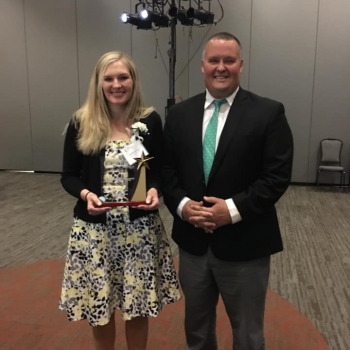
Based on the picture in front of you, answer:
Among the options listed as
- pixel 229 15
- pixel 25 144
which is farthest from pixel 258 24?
pixel 25 144

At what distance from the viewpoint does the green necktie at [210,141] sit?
1700 millimetres

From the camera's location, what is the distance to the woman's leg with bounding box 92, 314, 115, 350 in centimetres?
198

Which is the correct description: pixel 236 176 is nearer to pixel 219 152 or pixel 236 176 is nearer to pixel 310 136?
pixel 219 152

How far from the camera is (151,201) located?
5.82ft

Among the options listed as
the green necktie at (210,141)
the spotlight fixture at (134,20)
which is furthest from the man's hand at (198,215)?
the spotlight fixture at (134,20)

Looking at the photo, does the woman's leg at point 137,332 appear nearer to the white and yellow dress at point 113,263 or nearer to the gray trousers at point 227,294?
the white and yellow dress at point 113,263

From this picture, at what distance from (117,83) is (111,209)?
542mm

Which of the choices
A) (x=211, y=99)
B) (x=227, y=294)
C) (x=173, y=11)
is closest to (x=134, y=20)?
(x=173, y=11)

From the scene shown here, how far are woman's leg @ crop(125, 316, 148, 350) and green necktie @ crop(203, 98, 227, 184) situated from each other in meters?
0.79

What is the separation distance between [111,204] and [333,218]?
3.94 metres

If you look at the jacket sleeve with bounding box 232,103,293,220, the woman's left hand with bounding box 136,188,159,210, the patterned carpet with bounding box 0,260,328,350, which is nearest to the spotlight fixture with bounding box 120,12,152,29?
the patterned carpet with bounding box 0,260,328,350

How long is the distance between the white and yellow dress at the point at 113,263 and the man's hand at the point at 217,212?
337mm

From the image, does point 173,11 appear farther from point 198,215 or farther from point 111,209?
point 198,215

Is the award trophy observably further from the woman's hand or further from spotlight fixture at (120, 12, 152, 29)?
spotlight fixture at (120, 12, 152, 29)
